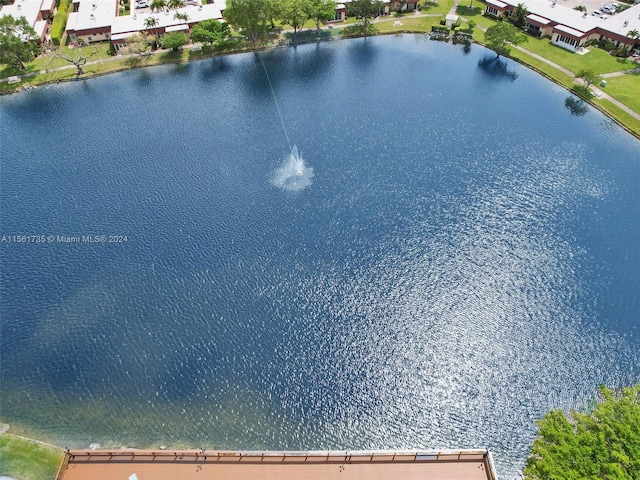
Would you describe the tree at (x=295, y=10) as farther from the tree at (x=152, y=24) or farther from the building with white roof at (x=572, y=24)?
the building with white roof at (x=572, y=24)

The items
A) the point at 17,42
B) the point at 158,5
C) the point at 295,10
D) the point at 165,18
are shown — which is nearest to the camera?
the point at 17,42

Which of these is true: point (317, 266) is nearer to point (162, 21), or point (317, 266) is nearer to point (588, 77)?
point (588, 77)

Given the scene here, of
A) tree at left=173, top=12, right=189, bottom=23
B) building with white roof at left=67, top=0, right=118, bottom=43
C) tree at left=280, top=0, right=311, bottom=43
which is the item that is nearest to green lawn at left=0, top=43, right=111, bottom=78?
building with white roof at left=67, top=0, right=118, bottom=43

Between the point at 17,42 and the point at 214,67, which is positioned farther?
the point at 214,67

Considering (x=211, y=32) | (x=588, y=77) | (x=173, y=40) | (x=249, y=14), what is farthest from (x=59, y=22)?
(x=588, y=77)

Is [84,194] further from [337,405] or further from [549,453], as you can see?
[549,453]

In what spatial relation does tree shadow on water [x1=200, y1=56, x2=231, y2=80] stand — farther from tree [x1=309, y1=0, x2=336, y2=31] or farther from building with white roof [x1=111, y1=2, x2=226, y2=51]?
tree [x1=309, y1=0, x2=336, y2=31]

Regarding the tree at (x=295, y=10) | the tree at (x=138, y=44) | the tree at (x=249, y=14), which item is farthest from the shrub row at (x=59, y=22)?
the tree at (x=295, y=10)
